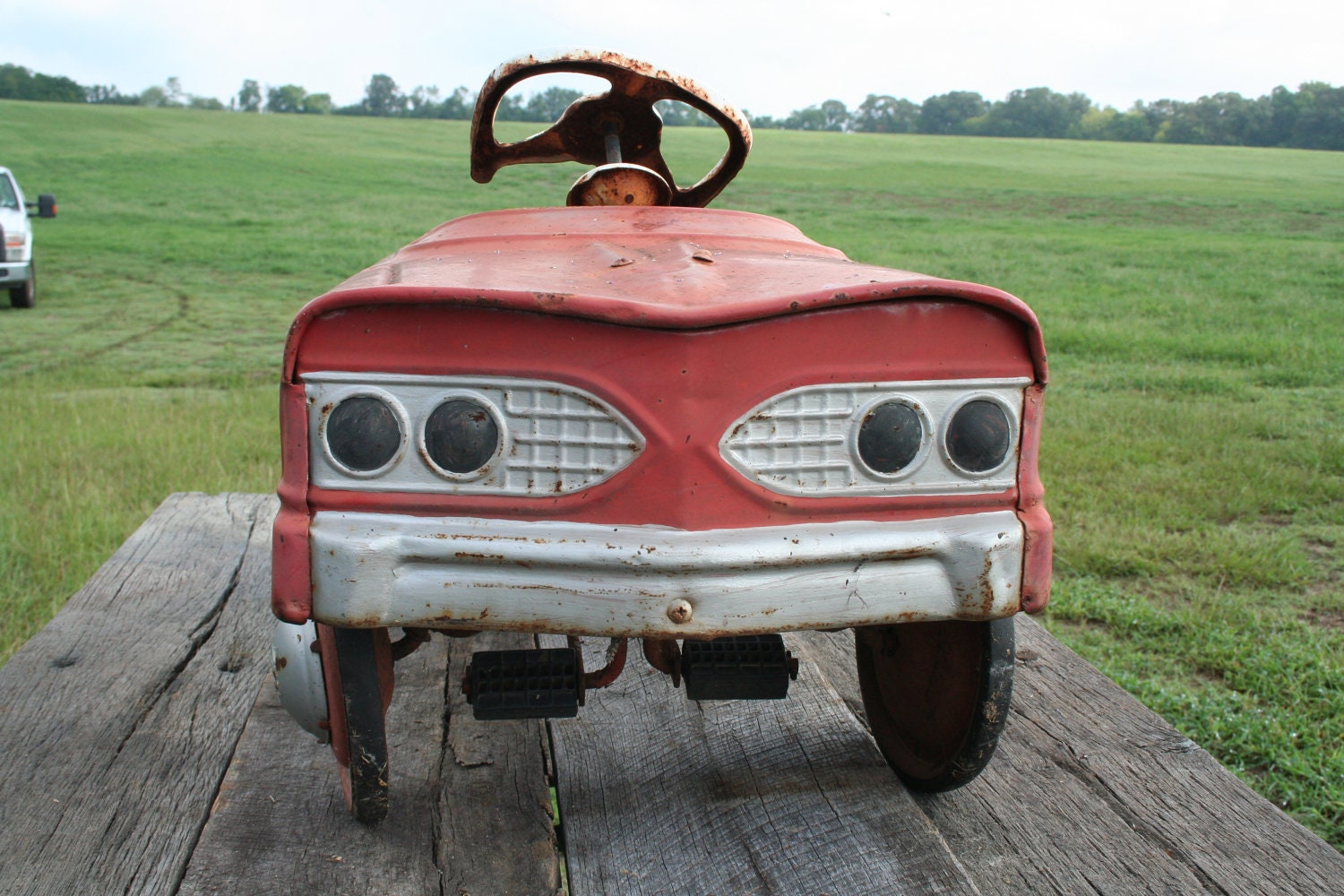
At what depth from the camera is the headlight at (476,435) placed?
4.85 ft

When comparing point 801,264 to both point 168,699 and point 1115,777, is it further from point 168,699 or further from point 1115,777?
point 168,699

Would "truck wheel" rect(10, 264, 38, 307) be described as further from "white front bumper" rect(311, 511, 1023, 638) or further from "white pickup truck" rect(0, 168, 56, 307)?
"white front bumper" rect(311, 511, 1023, 638)

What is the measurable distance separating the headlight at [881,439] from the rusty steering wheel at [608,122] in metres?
1.20

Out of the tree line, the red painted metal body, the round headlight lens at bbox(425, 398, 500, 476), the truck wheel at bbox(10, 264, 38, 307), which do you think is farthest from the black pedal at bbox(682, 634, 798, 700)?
the tree line

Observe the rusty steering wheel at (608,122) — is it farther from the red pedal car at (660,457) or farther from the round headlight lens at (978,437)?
the round headlight lens at (978,437)

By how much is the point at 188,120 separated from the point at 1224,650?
136 feet

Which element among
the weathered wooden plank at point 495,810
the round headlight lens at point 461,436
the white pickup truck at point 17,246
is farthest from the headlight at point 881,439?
the white pickup truck at point 17,246

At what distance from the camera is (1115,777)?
2.02 metres

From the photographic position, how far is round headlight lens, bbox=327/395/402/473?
1485mm

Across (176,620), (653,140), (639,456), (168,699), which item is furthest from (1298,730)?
(176,620)

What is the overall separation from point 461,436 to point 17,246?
10769 millimetres

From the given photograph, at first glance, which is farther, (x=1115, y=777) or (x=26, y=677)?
(x=26, y=677)

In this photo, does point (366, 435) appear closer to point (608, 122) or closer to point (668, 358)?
point (668, 358)

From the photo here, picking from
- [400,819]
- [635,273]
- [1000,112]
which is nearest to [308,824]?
[400,819]
